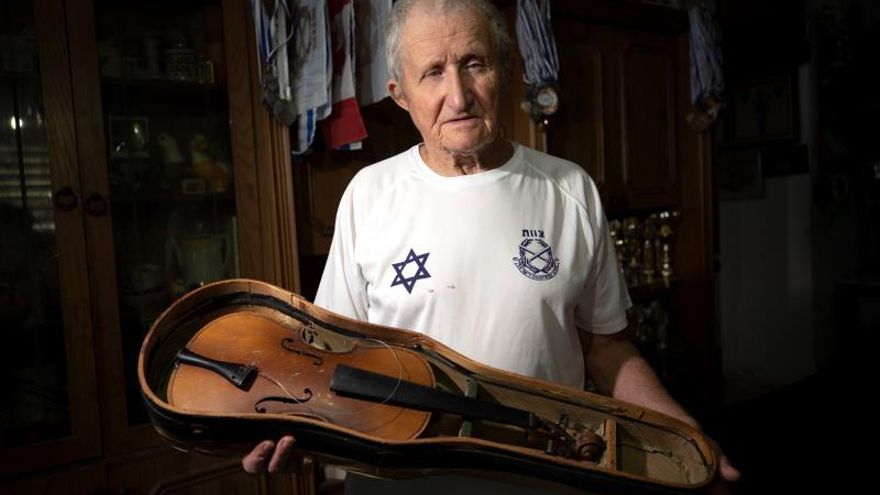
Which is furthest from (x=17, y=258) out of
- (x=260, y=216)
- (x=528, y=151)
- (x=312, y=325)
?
(x=528, y=151)

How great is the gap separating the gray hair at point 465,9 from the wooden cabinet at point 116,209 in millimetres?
632

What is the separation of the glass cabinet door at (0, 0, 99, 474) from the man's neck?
0.90m

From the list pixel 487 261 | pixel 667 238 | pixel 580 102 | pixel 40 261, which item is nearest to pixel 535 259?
pixel 487 261

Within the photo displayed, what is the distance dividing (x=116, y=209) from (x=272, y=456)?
103 centimetres

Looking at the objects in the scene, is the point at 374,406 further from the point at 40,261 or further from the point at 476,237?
the point at 40,261

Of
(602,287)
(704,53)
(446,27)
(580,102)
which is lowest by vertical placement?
(602,287)

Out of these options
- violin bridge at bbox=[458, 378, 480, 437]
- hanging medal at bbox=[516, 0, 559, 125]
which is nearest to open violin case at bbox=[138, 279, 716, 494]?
violin bridge at bbox=[458, 378, 480, 437]

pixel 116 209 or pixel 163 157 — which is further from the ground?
pixel 163 157

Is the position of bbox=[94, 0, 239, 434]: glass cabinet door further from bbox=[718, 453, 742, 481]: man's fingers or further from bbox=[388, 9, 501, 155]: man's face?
bbox=[718, 453, 742, 481]: man's fingers

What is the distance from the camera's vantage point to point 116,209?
4.53ft

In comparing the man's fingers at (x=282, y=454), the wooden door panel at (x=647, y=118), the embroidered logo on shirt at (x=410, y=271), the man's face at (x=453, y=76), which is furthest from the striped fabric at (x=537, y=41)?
the man's fingers at (x=282, y=454)

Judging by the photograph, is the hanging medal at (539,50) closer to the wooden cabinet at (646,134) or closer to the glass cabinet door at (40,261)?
the wooden cabinet at (646,134)

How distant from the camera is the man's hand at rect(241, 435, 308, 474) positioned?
627 mm

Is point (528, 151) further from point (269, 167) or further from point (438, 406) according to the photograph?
point (269, 167)
